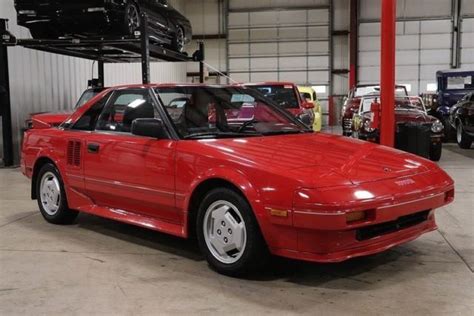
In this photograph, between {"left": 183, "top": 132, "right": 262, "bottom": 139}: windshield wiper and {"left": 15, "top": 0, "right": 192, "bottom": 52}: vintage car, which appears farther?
{"left": 15, "top": 0, "right": 192, "bottom": 52}: vintage car

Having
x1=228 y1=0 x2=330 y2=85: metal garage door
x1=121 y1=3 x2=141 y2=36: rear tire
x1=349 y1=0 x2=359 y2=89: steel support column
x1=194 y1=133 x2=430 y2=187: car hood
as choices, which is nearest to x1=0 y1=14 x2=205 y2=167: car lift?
x1=121 y1=3 x2=141 y2=36: rear tire

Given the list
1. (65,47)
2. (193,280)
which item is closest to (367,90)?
(65,47)

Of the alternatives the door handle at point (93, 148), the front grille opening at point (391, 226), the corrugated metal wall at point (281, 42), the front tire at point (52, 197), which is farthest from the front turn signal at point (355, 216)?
the corrugated metal wall at point (281, 42)

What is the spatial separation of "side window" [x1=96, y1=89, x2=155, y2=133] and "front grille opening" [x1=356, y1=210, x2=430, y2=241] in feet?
6.42

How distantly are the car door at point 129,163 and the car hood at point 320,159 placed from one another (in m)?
0.46

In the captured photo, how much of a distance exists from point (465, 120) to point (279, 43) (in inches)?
521

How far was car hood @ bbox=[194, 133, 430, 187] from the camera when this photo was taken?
332 cm

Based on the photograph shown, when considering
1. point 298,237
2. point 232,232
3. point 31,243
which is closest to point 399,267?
point 298,237

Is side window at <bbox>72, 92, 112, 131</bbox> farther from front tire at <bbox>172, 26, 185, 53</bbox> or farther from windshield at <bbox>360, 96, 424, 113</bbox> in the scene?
windshield at <bbox>360, 96, 424, 113</bbox>

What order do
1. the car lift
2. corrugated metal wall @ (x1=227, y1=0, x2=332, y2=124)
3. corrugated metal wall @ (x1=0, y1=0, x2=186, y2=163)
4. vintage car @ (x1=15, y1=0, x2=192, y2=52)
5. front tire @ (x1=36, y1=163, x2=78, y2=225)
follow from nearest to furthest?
front tire @ (x1=36, y1=163, x2=78, y2=225)
vintage car @ (x1=15, y1=0, x2=192, y2=52)
the car lift
corrugated metal wall @ (x1=0, y1=0, x2=186, y2=163)
corrugated metal wall @ (x1=227, y1=0, x2=332, y2=124)

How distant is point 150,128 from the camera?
4.00m

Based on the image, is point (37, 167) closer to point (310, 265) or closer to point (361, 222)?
point (310, 265)

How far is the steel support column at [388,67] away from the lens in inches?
298

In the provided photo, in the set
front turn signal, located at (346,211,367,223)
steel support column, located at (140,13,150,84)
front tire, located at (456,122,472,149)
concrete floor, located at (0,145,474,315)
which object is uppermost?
steel support column, located at (140,13,150,84)
